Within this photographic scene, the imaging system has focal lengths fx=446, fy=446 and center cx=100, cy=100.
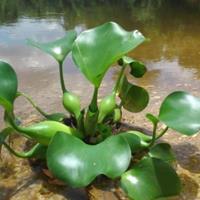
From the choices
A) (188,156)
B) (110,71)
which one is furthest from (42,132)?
(110,71)

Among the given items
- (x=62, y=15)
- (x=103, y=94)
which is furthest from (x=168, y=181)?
(x=62, y=15)

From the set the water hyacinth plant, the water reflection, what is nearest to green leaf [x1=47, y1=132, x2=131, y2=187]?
the water hyacinth plant

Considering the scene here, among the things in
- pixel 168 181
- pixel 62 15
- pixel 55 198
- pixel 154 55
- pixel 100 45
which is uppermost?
pixel 100 45

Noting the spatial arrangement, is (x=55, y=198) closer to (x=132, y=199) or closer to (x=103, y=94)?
(x=132, y=199)

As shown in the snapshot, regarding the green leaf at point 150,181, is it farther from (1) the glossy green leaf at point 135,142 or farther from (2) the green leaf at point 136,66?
(2) the green leaf at point 136,66

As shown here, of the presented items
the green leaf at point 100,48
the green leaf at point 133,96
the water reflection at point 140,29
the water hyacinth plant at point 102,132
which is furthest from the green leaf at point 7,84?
the water reflection at point 140,29
